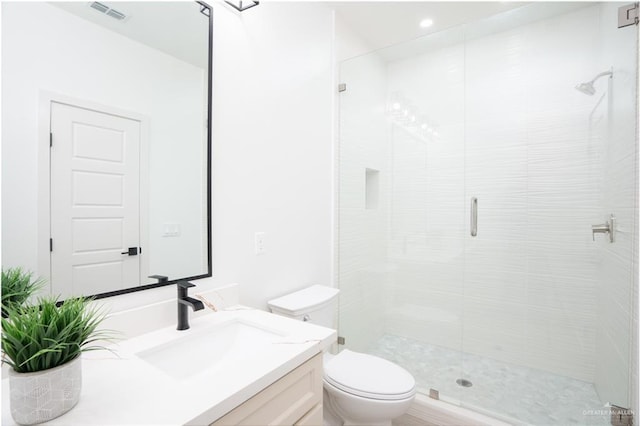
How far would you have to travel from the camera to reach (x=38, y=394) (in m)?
0.61

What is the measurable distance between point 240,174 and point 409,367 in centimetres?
174

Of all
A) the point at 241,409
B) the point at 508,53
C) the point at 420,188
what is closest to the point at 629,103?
the point at 508,53

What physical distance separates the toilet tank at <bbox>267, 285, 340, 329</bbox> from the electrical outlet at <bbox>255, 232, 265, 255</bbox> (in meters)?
0.27

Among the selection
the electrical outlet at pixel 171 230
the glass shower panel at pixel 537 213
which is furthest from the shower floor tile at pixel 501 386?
the electrical outlet at pixel 171 230

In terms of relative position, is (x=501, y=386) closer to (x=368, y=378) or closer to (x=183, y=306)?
(x=368, y=378)

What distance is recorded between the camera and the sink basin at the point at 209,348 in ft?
3.29

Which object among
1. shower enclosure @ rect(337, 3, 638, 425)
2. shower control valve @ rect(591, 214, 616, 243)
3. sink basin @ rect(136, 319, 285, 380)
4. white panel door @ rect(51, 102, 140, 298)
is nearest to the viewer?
white panel door @ rect(51, 102, 140, 298)

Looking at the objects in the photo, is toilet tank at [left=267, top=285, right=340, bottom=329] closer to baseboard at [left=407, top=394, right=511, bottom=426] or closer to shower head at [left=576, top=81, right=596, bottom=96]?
baseboard at [left=407, top=394, right=511, bottom=426]

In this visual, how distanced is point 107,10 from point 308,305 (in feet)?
4.70

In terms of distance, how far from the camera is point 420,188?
2289mm

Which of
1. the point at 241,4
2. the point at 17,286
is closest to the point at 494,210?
the point at 241,4

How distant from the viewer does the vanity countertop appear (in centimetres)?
64

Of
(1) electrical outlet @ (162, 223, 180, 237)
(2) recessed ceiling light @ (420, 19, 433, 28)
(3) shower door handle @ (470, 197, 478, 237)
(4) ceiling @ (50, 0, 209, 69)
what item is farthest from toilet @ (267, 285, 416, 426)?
(2) recessed ceiling light @ (420, 19, 433, 28)

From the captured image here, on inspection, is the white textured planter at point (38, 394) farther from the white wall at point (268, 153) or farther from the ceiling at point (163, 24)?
the ceiling at point (163, 24)
